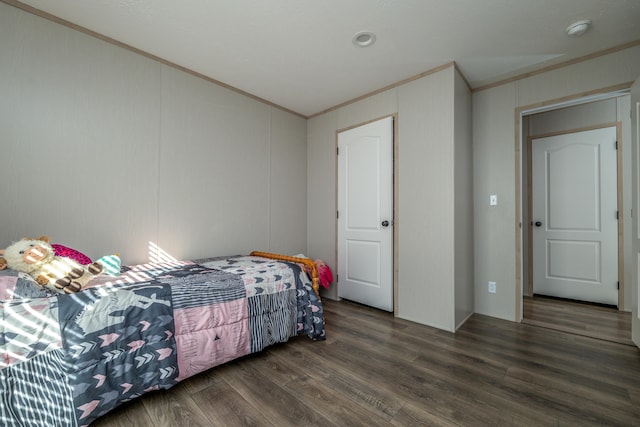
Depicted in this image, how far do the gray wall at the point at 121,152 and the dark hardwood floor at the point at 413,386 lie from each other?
1.36 meters

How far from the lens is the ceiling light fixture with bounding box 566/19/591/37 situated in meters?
2.06

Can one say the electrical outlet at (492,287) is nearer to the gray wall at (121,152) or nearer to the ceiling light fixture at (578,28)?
Answer: the ceiling light fixture at (578,28)

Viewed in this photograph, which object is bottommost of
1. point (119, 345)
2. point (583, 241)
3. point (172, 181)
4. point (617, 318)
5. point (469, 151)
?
point (617, 318)

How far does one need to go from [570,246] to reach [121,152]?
5.17 m

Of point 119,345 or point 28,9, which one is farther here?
→ point 28,9

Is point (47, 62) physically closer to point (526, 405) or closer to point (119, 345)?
point (119, 345)

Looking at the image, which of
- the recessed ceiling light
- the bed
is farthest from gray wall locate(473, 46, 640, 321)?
the bed

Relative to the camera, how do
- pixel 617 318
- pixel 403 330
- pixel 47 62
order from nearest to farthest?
pixel 47 62
pixel 403 330
pixel 617 318

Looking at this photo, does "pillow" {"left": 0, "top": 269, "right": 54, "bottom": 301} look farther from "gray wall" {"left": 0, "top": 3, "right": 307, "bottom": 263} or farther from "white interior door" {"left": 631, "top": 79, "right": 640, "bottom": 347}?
"white interior door" {"left": 631, "top": 79, "right": 640, "bottom": 347}

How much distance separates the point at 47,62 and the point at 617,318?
563cm

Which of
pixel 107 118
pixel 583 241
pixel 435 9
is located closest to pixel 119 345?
pixel 107 118

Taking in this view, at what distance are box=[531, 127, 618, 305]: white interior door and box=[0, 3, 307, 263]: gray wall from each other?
12.1 ft

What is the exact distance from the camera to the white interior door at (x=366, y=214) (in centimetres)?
310

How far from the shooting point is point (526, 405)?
1.57m
